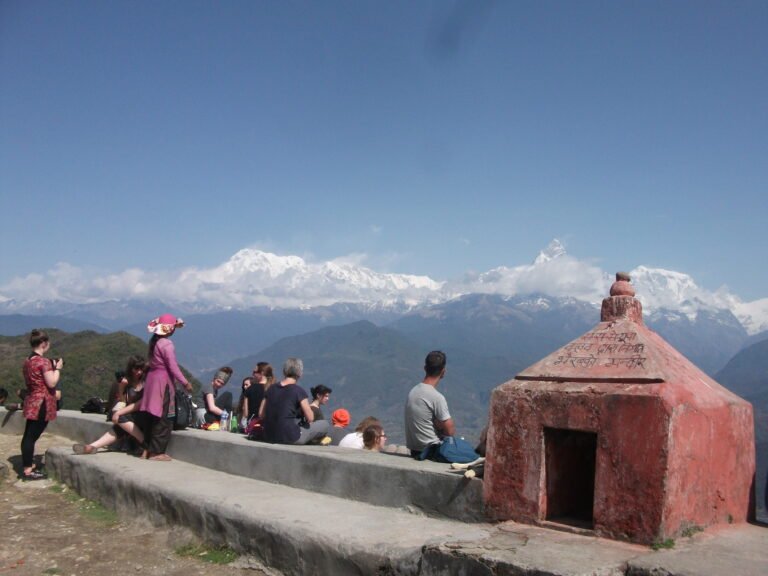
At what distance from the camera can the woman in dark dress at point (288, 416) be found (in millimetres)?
7520

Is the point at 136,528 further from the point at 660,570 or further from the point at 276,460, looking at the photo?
the point at 660,570

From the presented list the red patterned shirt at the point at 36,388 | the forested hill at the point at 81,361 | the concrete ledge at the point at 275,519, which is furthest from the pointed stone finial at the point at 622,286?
the forested hill at the point at 81,361

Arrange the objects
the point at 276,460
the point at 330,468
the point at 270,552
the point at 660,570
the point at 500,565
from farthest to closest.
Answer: the point at 276,460 < the point at 330,468 < the point at 270,552 < the point at 500,565 < the point at 660,570

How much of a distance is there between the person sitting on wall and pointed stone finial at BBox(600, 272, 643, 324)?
707cm

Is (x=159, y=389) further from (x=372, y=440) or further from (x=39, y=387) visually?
(x=372, y=440)

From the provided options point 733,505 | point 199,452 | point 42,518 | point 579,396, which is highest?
point 579,396

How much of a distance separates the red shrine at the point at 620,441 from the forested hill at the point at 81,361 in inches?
920

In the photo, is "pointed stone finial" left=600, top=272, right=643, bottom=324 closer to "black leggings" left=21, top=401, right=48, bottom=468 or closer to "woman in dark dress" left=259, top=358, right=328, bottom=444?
"woman in dark dress" left=259, top=358, right=328, bottom=444

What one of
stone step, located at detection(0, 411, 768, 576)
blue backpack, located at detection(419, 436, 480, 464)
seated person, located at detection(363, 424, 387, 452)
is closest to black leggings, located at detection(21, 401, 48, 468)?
stone step, located at detection(0, 411, 768, 576)

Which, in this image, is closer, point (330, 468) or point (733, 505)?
point (733, 505)

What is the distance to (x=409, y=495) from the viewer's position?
19.0 feet

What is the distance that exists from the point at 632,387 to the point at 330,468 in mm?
3048

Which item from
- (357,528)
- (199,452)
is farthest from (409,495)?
(199,452)

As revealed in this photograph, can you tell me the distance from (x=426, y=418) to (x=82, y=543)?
3.35 meters
